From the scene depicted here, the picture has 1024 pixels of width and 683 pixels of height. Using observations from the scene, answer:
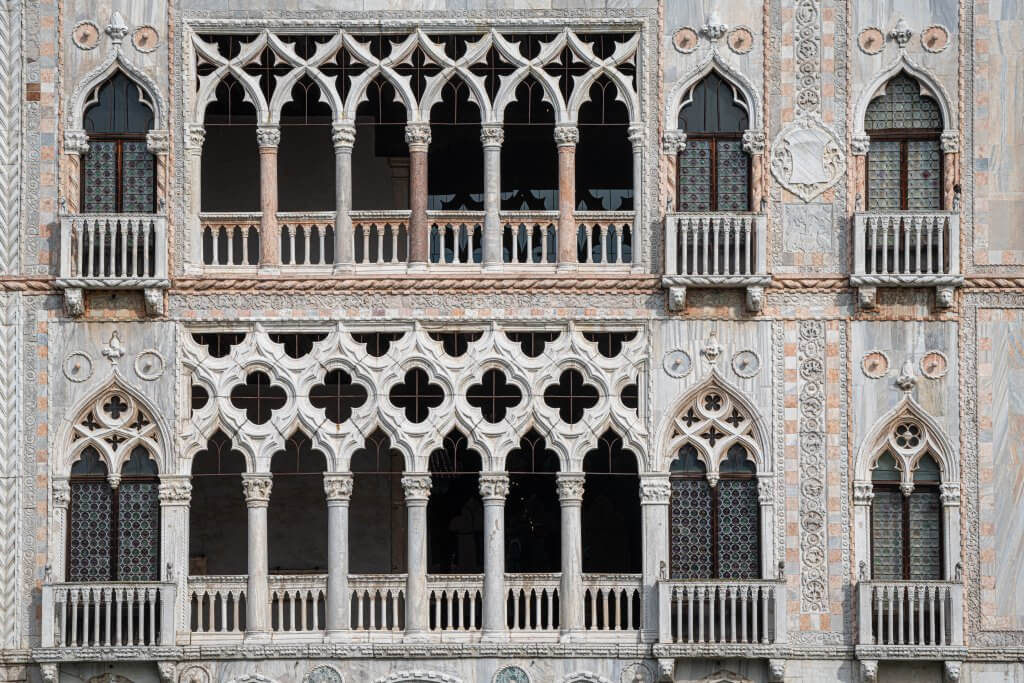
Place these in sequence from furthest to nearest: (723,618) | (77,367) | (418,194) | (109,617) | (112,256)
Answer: (418,194), (77,367), (112,256), (109,617), (723,618)

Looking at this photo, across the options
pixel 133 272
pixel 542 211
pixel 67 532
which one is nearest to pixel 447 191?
pixel 542 211

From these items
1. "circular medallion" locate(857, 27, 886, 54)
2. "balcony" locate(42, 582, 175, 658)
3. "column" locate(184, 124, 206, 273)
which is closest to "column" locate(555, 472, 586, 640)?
"balcony" locate(42, 582, 175, 658)

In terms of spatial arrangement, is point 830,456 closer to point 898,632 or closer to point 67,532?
point 898,632

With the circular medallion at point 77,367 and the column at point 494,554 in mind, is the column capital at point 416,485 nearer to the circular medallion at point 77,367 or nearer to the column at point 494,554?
the column at point 494,554

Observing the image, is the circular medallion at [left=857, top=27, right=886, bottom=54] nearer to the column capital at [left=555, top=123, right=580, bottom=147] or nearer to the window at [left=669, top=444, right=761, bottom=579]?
the column capital at [left=555, top=123, right=580, bottom=147]

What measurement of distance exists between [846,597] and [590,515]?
3556 millimetres

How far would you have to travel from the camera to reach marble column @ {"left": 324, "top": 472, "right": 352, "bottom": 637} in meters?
26.9

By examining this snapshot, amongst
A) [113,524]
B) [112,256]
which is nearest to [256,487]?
[113,524]

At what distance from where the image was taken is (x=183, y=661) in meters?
26.7

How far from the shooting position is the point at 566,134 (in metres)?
27.2

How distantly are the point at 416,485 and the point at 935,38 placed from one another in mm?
7768

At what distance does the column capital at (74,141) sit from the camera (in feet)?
89.3

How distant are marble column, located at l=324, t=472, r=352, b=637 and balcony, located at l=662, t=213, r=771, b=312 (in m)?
4.33

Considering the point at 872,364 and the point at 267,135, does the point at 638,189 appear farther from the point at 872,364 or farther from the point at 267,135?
the point at 267,135
